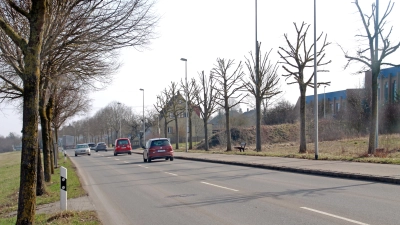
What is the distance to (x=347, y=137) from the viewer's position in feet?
137

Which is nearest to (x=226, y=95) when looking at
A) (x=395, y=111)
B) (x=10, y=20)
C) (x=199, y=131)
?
(x=395, y=111)

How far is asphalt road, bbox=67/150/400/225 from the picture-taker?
8.89 meters

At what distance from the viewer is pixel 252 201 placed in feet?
36.4

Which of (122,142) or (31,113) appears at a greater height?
(31,113)

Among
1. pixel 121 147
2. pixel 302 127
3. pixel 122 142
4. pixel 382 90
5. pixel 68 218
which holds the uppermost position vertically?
pixel 382 90

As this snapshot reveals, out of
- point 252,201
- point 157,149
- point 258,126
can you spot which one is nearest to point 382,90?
point 258,126

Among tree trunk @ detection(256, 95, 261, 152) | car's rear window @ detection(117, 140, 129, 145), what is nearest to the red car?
car's rear window @ detection(117, 140, 129, 145)

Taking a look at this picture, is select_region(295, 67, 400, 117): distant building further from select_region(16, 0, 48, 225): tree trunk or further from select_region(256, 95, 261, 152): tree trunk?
select_region(16, 0, 48, 225): tree trunk

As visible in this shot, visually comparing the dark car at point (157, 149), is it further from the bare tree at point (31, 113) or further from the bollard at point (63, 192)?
the bare tree at point (31, 113)

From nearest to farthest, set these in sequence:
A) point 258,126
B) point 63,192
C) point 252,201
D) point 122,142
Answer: point 63,192, point 252,201, point 258,126, point 122,142

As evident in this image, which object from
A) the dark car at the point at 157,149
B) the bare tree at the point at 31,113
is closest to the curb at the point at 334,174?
the dark car at the point at 157,149

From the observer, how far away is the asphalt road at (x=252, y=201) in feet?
29.2

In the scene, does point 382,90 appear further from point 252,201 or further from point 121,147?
point 252,201

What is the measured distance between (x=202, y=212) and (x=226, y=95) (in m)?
30.5
